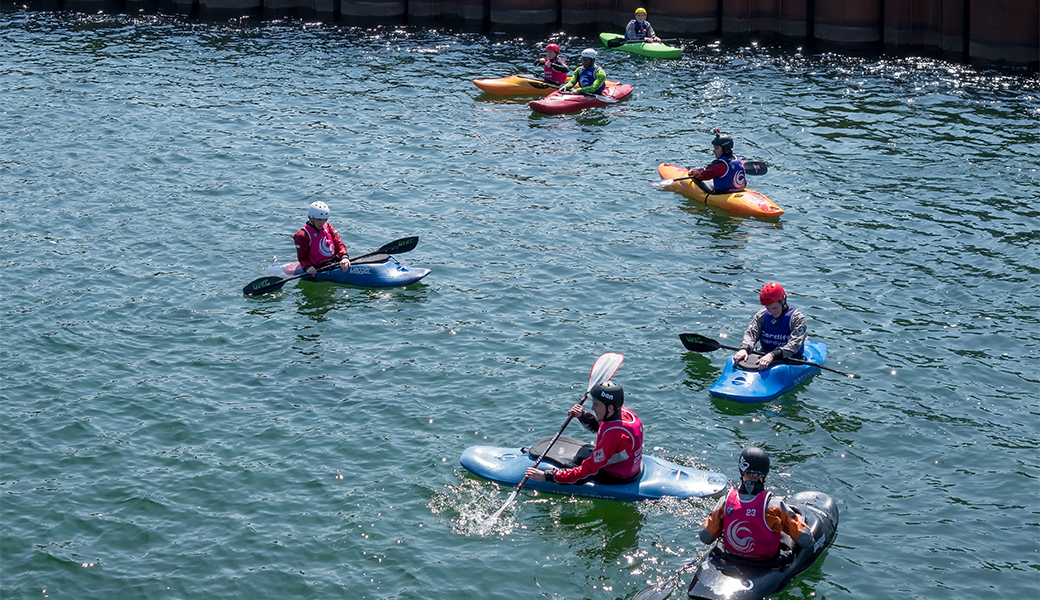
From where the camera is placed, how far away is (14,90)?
30.8 metres

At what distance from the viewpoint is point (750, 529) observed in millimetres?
10969

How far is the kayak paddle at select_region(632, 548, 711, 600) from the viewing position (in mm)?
11148

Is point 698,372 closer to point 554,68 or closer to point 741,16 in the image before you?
point 554,68

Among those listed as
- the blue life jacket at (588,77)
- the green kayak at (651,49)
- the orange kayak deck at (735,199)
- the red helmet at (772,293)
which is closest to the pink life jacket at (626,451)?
the red helmet at (772,293)

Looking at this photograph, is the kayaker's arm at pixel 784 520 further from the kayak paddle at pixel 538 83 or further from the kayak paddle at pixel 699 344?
the kayak paddle at pixel 538 83

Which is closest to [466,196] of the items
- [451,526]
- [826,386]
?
[826,386]

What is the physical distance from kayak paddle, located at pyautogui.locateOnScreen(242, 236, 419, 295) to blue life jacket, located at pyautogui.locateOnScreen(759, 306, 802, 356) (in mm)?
6946

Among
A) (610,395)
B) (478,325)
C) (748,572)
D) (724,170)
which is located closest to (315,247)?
(478,325)

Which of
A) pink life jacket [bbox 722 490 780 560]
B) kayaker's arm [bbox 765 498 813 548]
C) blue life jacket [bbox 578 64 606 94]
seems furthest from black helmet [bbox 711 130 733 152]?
pink life jacket [bbox 722 490 780 560]

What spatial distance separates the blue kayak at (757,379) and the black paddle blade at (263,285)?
322 inches

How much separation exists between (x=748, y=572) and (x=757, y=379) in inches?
194

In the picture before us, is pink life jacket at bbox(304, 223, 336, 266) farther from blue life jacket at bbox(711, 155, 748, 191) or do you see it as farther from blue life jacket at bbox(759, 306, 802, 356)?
blue life jacket at bbox(711, 155, 748, 191)

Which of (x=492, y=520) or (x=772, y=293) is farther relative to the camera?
(x=772, y=293)

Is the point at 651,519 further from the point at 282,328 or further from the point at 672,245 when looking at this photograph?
the point at 672,245
